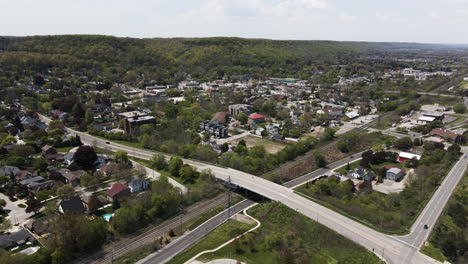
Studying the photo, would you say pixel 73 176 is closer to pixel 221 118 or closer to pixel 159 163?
pixel 159 163

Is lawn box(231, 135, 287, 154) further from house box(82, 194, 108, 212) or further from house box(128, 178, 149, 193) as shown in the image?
house box(82, 194, 108, 212)

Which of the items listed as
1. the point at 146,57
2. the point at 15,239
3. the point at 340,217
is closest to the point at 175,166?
the point at 15,239

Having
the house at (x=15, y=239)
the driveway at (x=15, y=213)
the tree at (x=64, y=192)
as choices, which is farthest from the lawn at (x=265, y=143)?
the house at (x=15, y=239)

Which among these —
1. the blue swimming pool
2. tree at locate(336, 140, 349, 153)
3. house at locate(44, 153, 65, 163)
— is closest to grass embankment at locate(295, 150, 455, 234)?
tree at locate(336, 140, 349, 153)

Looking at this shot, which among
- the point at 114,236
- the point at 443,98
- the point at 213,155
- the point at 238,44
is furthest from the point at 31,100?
the point at 238,44

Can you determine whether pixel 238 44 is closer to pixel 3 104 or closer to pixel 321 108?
pixel 321 108
